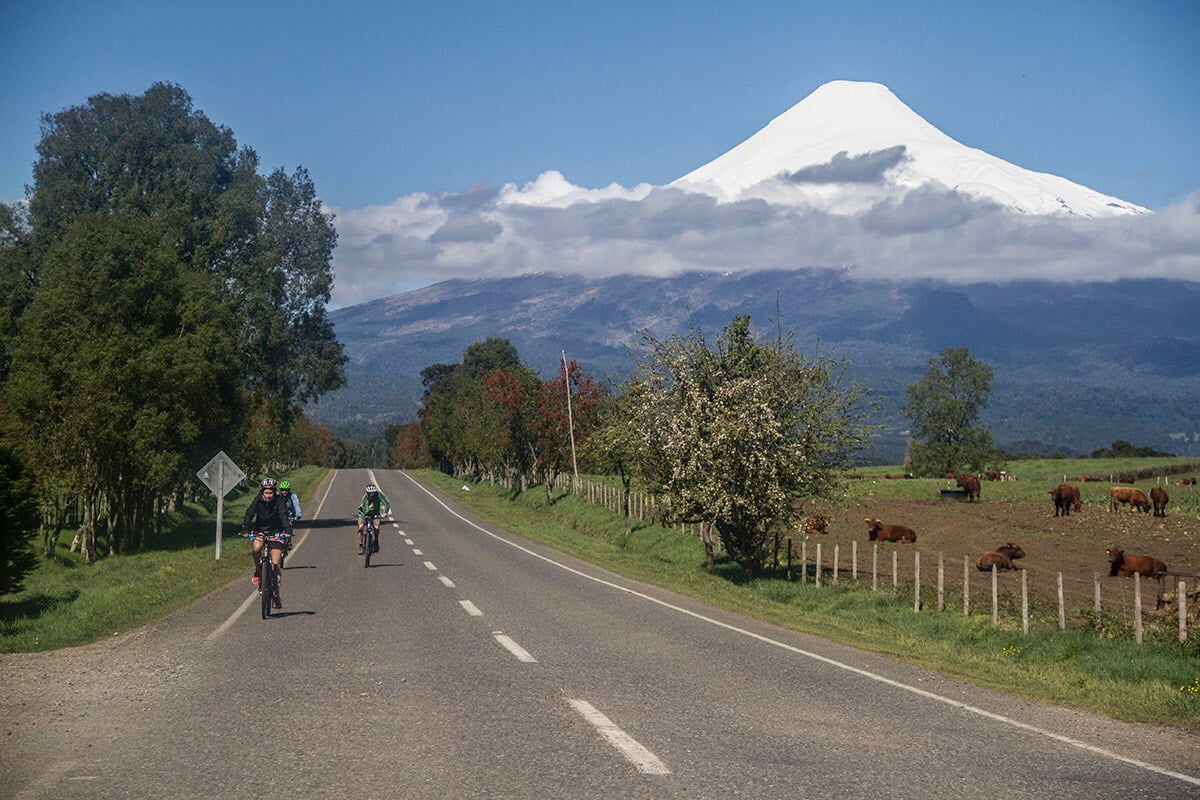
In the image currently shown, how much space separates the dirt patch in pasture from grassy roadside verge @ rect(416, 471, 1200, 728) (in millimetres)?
2459

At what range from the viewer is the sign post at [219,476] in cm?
2898

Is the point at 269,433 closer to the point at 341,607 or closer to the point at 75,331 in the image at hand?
the point at 75,331

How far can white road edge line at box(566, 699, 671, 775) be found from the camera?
699 centimetres

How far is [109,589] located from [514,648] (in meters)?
12.9

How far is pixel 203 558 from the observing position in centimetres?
2986

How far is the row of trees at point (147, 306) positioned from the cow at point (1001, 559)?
24.6 meters

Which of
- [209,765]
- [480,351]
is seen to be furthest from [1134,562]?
[480,351]

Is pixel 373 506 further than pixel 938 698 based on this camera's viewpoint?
Yes

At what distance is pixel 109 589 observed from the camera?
2178cm

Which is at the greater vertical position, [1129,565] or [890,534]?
[1129,565]

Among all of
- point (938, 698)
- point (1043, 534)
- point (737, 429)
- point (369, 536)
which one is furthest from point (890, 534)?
point (938, 698)

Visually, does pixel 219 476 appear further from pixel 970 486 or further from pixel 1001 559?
pixel 970 486

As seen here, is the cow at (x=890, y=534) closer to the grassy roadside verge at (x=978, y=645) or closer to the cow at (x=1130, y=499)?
the grassy roadside verge at (x=978, y=645)

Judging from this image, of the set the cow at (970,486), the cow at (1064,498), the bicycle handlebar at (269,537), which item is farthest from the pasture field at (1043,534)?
the bicycle handlebar at (269,537)
